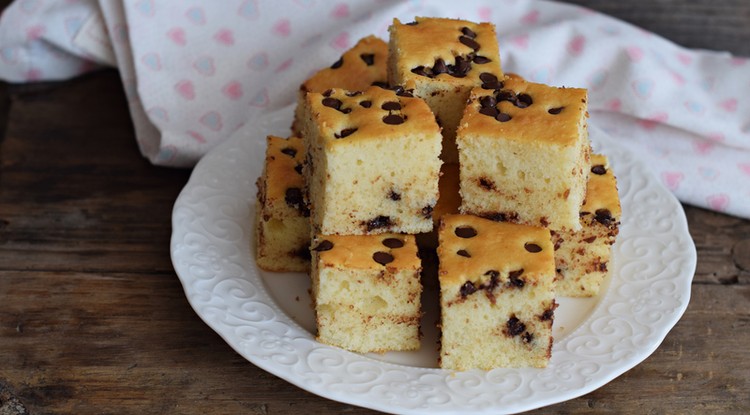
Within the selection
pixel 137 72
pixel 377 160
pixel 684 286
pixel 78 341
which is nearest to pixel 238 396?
pixel 78 341

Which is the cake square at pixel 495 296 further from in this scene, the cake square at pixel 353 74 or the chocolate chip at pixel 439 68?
the cake square at pixel 353 74

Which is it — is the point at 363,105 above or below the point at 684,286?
above

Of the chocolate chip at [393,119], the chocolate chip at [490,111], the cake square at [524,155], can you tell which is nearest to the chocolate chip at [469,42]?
the cake square at [524,155]

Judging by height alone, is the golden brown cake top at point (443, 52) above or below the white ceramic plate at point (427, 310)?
above

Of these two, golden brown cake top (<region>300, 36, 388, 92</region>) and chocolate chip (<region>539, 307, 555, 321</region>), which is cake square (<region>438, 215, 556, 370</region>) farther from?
golden brown cake top (<region>300, 36, 388, 92</region>)

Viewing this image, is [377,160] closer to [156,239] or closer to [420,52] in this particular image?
[420,52]

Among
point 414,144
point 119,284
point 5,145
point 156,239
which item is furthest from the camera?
point 5,145
